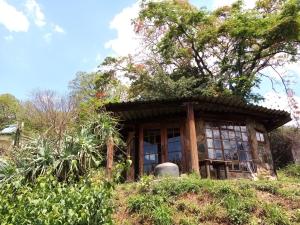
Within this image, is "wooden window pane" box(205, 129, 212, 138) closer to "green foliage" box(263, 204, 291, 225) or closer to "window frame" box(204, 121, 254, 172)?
"window frame" box(204, 121, 254, 172)

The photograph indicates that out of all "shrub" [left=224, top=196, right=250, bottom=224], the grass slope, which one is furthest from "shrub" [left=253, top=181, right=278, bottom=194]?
"shrub" [left=224, top=196, right=250, bottom=224]

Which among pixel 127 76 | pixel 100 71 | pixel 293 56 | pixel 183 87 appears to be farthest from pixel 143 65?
pixel 293 56

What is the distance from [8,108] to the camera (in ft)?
96.6

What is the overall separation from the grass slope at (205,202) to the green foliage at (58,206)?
272cm

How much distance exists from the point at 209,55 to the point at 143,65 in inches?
Result: 157

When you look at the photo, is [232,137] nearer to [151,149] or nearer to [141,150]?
[151,149]

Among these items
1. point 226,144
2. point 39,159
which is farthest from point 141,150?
point 39,159

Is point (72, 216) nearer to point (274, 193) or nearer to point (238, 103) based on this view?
point (274, 193)

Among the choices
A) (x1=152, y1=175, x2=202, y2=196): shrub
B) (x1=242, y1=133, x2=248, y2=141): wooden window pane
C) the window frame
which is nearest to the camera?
(x1=152, y1=175, x2=202, y2=196): shrub

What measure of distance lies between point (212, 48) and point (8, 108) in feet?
63.1

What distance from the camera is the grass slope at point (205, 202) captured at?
686cm

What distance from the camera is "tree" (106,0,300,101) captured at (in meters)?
16.9

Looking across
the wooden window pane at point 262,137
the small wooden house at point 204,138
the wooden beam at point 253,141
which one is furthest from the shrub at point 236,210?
the wooden window pane at point 262,137

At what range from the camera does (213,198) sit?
24.8ft
